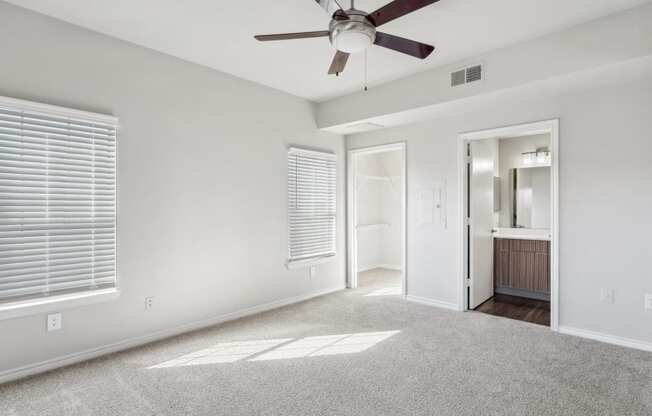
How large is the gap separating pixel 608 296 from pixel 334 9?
352 centimetres

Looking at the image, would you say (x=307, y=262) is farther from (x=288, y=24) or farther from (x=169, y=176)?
(x=288, y=24)

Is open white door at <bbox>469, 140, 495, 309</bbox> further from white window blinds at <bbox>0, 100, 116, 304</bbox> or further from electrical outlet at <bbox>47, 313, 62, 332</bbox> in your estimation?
electrical outlet at <bbox>47, 313, 62, 332</bbox>

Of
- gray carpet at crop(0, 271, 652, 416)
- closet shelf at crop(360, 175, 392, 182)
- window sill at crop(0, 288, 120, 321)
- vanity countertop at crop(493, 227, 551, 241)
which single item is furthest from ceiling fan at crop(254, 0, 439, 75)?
closet shelf at crop(360, 175, 392, 182)

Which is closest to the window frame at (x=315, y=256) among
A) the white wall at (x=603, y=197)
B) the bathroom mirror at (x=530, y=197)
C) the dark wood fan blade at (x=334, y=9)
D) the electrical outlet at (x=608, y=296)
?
the white wall at (x=603, y=197)

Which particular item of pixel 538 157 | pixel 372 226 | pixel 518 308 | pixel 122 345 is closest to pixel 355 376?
pixel 122 345

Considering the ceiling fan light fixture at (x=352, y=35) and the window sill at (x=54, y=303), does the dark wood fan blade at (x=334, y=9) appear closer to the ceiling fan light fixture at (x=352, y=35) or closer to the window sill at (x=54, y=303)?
the ceiling fan light fixture at (x=352, y=35)

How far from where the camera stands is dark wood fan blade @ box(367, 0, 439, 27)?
2.04m

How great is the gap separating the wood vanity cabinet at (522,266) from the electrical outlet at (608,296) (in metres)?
1.35

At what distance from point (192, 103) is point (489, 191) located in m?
3.96

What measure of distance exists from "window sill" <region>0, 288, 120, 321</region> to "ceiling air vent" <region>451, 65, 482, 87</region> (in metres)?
3.83

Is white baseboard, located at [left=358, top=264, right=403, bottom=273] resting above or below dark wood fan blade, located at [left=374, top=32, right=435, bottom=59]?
below

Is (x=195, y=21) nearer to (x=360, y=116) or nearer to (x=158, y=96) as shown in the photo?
(x=158, y=96)

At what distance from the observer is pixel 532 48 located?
10.3 ft

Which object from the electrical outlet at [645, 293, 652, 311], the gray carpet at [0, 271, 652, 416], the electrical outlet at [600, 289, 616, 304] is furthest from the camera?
the electrical outlet at [600, 289, 616, 304]
